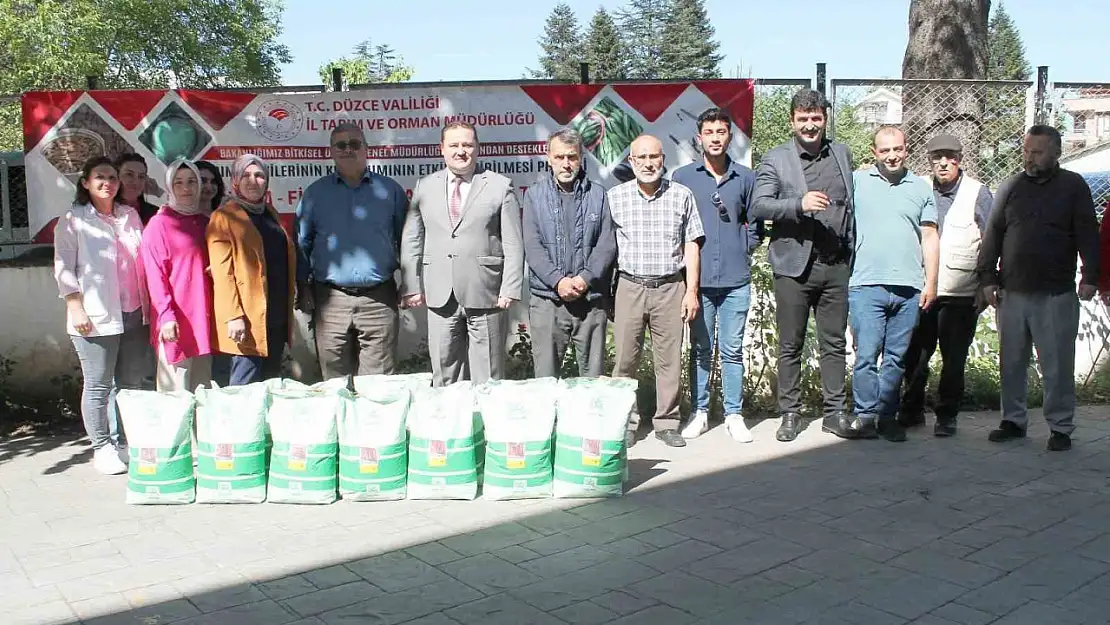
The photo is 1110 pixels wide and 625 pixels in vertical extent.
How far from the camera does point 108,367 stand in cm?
533

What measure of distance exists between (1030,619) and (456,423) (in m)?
2.64

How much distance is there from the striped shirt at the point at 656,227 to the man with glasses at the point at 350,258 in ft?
4.53

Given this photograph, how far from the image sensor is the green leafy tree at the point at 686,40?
70250 mm

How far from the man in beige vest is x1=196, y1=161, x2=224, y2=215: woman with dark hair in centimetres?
448

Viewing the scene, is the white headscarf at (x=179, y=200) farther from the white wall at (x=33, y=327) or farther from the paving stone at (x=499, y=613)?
the paving stone at (x=499, y=613)

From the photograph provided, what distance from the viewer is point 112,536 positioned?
14.2 ft

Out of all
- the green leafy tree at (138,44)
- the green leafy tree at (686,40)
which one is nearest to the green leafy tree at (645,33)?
the green leafy tree at (686,40)

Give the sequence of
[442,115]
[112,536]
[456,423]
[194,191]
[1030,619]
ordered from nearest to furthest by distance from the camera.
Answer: [1030,619], [112,536], [456,423], [194,191], [442,115]

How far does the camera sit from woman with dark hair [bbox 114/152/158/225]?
5461 mm

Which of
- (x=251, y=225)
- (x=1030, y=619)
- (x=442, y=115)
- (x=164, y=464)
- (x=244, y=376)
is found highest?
(x=442, y=115)

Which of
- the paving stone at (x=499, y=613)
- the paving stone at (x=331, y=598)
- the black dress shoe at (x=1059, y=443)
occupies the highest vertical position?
the black dress shoe at (x=1059, y=443)

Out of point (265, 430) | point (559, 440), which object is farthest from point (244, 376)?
point (559, 440)

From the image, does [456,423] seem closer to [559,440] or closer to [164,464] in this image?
[559,440]

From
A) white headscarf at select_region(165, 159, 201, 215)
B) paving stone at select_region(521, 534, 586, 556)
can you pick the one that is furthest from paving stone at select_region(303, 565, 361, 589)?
white headscarf at select_region(165, 159, 201, 215)
